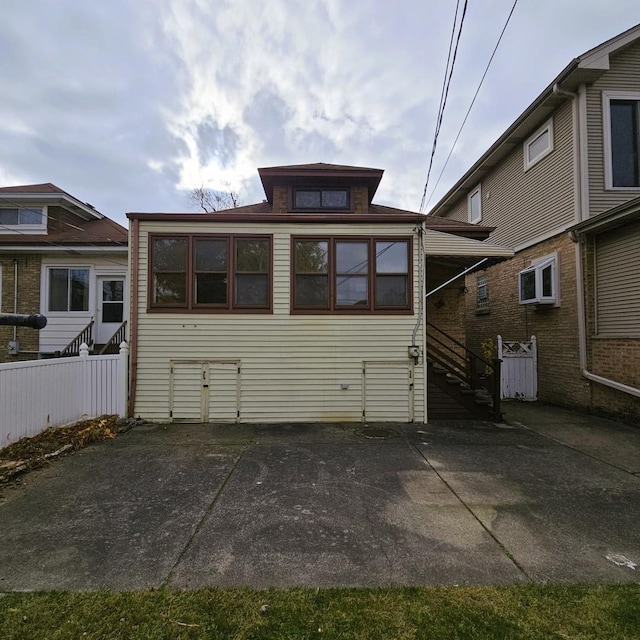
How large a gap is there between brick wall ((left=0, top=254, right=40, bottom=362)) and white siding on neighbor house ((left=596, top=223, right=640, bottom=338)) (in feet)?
48.4

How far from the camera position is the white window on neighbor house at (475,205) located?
13363 millimetres

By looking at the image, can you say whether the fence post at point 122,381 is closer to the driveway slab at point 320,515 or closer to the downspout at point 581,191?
the driveway slab at point 320,515

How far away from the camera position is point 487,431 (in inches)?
256

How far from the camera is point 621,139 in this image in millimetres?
8258

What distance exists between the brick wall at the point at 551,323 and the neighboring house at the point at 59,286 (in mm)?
11722

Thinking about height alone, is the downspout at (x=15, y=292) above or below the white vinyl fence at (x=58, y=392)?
above

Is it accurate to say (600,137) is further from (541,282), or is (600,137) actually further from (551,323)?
(551,323)

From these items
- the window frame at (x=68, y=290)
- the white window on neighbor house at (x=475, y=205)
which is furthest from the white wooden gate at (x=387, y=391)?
the white window on neighbor house at (x=475, y=205)

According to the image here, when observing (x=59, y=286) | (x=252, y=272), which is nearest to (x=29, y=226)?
(x=59, y=286)

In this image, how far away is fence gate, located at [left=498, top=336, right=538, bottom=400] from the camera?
31.3ft

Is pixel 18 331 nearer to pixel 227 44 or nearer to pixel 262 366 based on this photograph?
pixel 262 366

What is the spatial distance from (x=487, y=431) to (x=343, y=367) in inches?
116

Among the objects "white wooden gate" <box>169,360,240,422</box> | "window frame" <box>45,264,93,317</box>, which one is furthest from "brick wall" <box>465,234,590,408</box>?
"window frame" <box>45,264,93,317</box>

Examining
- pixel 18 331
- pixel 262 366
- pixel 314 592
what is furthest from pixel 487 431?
pixel 18 331
